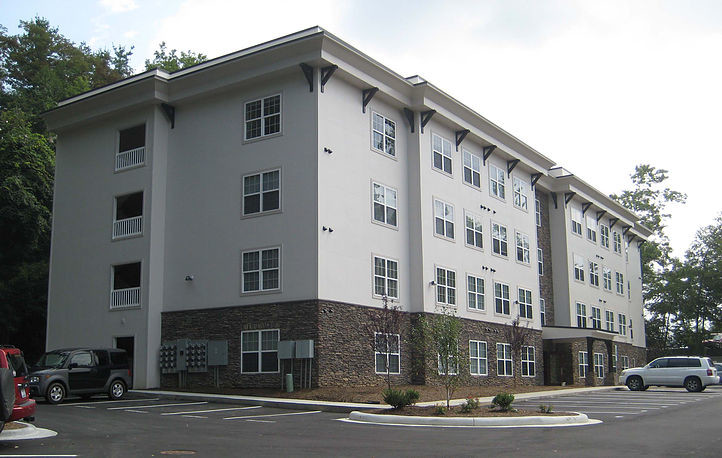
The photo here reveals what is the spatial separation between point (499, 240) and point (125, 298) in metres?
19.4

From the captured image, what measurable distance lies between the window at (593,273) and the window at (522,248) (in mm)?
11274

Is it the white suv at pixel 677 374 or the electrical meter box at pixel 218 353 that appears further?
the white suv at pixel 677 374

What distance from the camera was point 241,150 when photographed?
102ft

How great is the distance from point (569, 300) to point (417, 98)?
20.9m

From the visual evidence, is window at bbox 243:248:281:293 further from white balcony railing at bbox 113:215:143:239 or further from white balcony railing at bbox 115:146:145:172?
white balcony railing at bbox 115:146:145:172

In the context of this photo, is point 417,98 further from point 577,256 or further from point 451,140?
point 577,256

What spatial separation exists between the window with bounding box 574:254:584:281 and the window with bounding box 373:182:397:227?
2159 centimetres

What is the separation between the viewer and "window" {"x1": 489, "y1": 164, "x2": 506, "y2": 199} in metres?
40.8

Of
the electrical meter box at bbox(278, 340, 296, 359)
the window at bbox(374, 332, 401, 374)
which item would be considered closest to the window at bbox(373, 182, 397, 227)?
the window at bbox(374, 332, 401, 374)

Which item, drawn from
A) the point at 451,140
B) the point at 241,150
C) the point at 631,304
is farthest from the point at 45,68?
the point at 631,304

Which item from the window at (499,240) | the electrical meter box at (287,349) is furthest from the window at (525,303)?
the electrical meter box at (287,349)

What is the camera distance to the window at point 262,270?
29.2 meters

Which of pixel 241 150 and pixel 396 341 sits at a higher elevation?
pixel 241 150

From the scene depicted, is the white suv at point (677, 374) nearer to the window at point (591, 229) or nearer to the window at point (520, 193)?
the window at point (520, 193)
